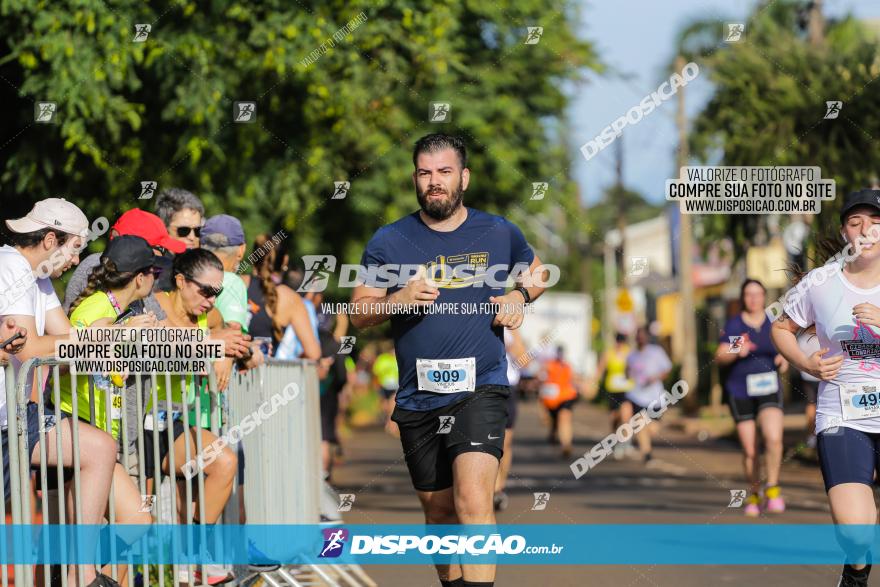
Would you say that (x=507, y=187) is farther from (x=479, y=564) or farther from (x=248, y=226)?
(x=479, y=564)

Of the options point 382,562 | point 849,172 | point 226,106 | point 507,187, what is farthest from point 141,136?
point 507,187

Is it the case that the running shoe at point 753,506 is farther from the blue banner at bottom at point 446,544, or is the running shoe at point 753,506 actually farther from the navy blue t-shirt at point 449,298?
the navy blue t-shirt at point 449,298

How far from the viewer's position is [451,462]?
659 cm

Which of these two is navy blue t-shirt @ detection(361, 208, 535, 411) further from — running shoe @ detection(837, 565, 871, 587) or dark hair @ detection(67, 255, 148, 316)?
running shoe @ detection(837, 565, 871, 587)

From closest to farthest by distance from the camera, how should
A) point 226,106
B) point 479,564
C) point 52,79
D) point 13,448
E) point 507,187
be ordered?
point 13,448
point 479,564
point 52,79
point 226,106
point 507,187

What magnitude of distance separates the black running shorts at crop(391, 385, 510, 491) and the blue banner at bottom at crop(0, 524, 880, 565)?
25cm

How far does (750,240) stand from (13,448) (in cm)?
1446

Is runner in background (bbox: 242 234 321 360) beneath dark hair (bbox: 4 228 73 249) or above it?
beneath

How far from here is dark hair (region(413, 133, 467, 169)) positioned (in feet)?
22.0

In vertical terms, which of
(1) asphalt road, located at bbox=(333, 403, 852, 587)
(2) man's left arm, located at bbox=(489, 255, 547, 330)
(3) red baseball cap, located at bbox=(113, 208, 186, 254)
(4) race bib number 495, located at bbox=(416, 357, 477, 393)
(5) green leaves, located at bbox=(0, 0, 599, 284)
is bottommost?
(1) asphalt road, located at bbox=(333, 403, 852, 587)

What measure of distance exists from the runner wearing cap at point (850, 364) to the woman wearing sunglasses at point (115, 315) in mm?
2958

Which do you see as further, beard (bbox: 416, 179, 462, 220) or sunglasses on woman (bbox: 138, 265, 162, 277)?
sunglasses on woman (bbox: 138, 265, 162, 277)

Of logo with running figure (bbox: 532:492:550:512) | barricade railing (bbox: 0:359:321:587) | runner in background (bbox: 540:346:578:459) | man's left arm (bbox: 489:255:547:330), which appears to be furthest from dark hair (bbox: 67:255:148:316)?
runner in background (bbox: 540:346:578:459)

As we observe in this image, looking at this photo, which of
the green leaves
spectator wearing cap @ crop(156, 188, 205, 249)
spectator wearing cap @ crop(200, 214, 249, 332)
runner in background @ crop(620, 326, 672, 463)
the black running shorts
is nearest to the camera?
the black running shorts
